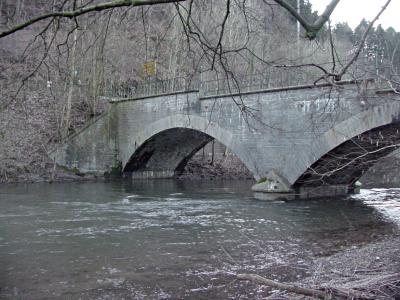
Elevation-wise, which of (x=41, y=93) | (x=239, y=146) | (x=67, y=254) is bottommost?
(x=67, y=254)

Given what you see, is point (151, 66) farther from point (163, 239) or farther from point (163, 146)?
point (163, 146)

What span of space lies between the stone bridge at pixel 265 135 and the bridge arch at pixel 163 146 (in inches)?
1.9

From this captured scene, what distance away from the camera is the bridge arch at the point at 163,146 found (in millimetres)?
20703

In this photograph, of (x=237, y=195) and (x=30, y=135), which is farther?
(x=30, y=135)

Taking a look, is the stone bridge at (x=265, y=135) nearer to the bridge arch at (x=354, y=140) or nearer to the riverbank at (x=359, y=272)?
the bridge arch at (x=354, y=140)

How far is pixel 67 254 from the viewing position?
7855 mm

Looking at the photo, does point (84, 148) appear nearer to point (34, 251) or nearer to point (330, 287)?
point (34, 251)

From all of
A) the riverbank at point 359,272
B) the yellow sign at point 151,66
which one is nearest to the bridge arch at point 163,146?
the yellow sign at point 151,66

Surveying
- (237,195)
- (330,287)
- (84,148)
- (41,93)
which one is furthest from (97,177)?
(330,287)

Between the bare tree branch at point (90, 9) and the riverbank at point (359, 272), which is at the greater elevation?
the bare tree branch at point (90, 9)

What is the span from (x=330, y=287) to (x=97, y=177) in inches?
781

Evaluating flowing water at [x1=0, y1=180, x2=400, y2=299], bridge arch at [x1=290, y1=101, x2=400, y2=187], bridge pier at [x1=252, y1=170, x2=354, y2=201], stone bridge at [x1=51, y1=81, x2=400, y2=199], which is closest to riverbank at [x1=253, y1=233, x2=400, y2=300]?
flowing water at [x1=0, y1=180, x2=400, y2=299]

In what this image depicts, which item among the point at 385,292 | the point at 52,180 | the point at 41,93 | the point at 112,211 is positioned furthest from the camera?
the point at 41,93

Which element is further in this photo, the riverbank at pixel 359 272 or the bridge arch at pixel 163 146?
the bridge arch at pixel 163 146
